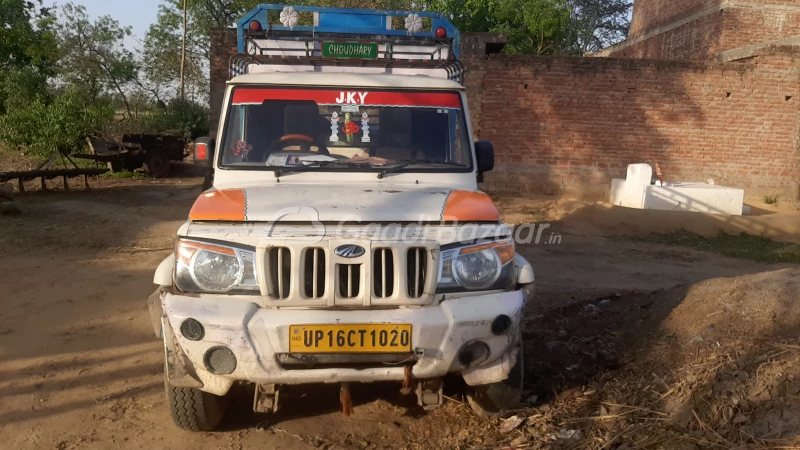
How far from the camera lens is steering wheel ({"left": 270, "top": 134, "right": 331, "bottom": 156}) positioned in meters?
4.21

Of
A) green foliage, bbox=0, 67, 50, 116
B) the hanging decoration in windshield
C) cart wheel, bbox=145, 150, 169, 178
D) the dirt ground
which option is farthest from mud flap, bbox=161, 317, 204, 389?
green foliage, bbox=0, 67, 50, 116

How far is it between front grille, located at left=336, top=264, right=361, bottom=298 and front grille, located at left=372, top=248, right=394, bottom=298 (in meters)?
0.08

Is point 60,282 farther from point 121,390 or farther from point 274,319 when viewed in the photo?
point 274,319

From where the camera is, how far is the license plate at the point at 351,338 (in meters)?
2.96

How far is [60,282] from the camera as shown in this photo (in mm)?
6430

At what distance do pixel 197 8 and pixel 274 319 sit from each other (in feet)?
111

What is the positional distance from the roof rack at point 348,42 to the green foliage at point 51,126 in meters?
13.1

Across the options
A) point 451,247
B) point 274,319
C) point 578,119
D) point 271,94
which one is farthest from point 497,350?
point 578,119

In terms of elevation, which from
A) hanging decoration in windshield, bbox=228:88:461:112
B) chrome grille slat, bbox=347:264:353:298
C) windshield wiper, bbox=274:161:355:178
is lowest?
chrome grille slat, bbox=347:264:353:298

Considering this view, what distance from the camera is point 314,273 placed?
302 centimetres

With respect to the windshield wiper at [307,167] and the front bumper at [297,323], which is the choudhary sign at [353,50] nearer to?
the windshield wiper at [307,167]

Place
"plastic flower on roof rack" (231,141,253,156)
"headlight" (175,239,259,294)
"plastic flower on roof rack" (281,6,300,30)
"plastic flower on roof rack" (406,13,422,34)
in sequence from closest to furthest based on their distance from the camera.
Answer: "headlight" (175,239,259,294)
"plastic flower on roof rack" (231,141,253,156)
"plastic flower on roof rack" (281,6,300,30)
"plastic flower on roof rack" (406,13,422,34)

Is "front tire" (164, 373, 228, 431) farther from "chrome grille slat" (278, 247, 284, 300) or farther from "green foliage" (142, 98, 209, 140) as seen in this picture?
"green foliage" (142, 98, 209, 140)

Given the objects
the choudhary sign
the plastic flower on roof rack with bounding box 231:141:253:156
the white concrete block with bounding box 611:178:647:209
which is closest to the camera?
the plastic flower on roof rack with bounding box 231:141:253:156
